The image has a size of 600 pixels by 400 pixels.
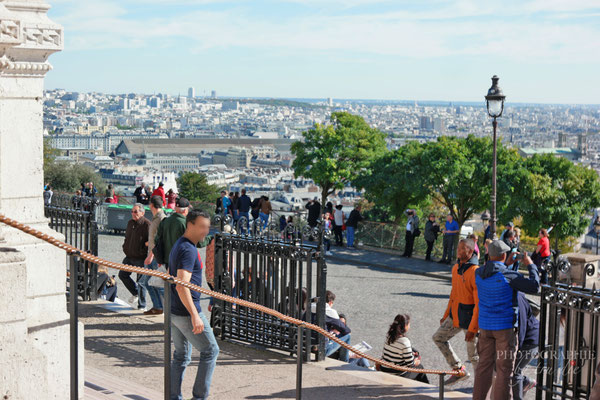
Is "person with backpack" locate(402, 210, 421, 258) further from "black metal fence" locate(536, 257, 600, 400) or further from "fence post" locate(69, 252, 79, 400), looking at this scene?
"fence post" locate(69, 252, 79, 400)

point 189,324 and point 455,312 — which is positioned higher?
point 189,324

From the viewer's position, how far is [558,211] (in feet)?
87.4

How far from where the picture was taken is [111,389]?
6570 mm

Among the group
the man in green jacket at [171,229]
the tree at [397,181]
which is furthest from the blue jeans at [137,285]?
the tree at [397,181]

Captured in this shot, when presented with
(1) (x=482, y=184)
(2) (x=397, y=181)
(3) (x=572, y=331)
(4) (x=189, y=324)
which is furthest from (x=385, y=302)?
(2) (x=397, y=181)

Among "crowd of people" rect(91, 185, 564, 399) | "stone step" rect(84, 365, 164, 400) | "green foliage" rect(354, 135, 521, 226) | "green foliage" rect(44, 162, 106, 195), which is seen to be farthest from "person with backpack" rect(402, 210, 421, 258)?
"green foliage" rect(44, 162, 106, 195)

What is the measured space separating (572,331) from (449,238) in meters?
12.3

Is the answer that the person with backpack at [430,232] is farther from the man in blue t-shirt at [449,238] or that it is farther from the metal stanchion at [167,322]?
the metal stanchion at [167,322]

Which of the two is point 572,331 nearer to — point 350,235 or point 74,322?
point 74,322

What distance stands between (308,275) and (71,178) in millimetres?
37031

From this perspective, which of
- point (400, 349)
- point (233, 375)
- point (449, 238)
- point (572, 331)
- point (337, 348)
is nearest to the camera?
point (572, 331)

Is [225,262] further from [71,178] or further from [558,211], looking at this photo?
[71,178]

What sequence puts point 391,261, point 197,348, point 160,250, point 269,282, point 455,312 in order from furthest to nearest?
1. point 391,261
2. point 160,250
3. point 269,282
4. point 455,312
5. point 197,348

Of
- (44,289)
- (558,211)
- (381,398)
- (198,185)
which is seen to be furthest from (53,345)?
(198,185)
